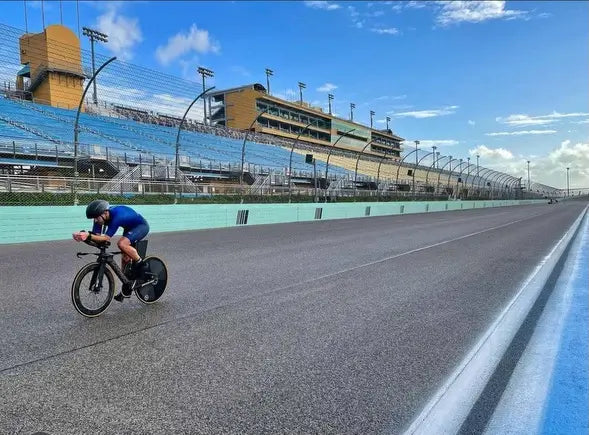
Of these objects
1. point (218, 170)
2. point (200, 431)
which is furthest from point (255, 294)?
point (218, 170)

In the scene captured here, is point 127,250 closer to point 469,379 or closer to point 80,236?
point 80,236

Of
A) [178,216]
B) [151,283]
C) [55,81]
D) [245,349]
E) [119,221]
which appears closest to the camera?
[245,349]

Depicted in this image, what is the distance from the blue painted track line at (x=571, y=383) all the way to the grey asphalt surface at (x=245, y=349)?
0.69m

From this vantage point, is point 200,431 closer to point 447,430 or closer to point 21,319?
point 447,430

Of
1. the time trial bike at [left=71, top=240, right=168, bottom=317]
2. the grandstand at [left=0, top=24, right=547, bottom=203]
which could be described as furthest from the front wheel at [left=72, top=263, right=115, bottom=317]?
the grandstand at [left=0, top=24, right=547, bottom=203]

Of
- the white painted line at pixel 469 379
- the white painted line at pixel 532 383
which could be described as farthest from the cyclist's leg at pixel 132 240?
the white painted line at pixel 532 383

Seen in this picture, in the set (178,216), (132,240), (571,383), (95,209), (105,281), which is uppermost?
(95,209)

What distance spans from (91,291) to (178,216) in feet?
46.0

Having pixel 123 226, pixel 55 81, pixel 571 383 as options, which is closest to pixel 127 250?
pixel 123 226

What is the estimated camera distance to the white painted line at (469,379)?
106 inches

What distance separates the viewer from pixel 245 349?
394 centimetres

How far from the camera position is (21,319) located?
15.9ft

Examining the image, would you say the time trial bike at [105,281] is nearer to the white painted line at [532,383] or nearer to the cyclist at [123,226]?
the cyclist at [123,226]

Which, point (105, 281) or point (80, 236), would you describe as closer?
point (80, 236)
